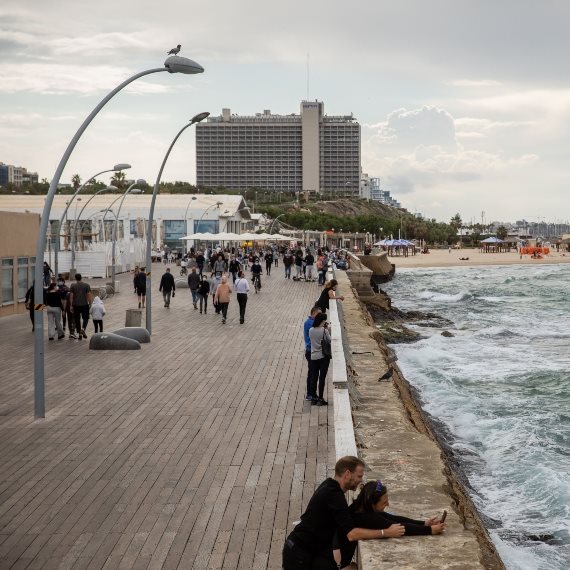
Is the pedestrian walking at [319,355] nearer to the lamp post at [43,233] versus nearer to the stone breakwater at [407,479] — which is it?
the stone breakwater at [407,479]

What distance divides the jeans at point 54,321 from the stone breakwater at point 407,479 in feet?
22.9

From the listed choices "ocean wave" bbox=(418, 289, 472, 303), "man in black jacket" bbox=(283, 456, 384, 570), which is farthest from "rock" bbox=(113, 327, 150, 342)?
"ocean wave" bbox=(418, 289, 472, 303)

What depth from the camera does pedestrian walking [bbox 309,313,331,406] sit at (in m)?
11.9

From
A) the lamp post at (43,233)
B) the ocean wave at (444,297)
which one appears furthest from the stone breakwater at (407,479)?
the ocean wave at (444,297)

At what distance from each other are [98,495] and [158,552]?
1.63 metres

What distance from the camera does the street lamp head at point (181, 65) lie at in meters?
12.7

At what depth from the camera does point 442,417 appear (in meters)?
17.8

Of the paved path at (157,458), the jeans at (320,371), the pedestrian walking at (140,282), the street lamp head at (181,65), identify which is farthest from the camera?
the pedestrian walking at (140,282)

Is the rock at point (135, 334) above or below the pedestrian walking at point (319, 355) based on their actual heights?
below

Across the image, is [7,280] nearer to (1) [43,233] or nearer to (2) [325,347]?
(1) [43,233]

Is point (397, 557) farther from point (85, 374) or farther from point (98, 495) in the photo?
point (85, 374)

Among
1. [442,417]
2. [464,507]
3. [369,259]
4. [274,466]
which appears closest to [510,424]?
[442,417]

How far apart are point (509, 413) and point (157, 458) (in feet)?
37.0

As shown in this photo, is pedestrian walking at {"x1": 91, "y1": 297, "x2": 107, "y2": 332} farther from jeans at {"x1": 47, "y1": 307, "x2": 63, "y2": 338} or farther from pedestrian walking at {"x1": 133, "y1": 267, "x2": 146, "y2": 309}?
pedestrian walking at {"x1": 133, "y1": 267, "x2": 146, "y2": 309}
